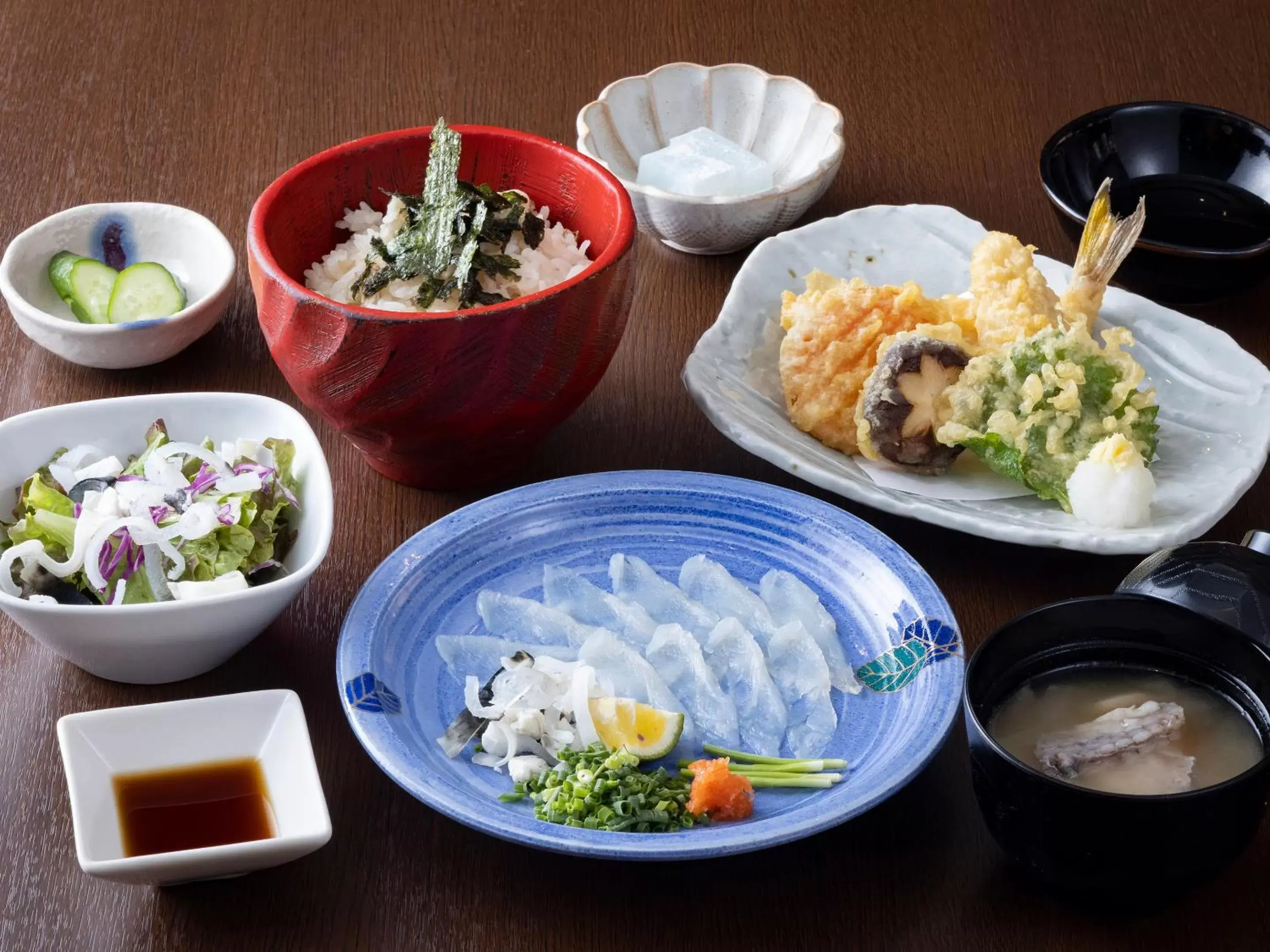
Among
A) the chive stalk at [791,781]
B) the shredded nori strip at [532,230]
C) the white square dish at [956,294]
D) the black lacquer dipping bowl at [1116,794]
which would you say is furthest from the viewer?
the shredded nori strip at [532,230]

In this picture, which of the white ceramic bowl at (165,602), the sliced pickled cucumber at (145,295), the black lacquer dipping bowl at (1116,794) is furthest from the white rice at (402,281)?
the black lacquer dipping bowl at (1116,794)

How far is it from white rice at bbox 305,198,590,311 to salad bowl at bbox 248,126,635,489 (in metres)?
0.03

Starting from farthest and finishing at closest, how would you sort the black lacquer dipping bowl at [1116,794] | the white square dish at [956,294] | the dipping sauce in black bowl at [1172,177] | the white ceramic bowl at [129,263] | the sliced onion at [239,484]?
the dipping sauce in black bowl at [1172,177]
the white ceramic bowl at [129,263]
the white square dish at [956,294]
the sliced onion at [239,484]
the black lacquer dipping bowl at [1116,794]

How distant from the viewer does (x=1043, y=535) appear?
181cm

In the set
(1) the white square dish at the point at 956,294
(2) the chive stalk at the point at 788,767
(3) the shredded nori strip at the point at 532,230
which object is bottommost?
(2) the chive stalk at the point at 788,767

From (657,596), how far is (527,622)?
0.18m

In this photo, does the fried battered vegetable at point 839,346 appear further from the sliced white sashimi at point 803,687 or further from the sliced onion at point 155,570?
Answer: the sliced onion at point 155,570

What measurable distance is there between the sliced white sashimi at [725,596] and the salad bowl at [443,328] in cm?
31

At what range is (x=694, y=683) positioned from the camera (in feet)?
5.43

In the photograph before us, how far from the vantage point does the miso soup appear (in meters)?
1.35

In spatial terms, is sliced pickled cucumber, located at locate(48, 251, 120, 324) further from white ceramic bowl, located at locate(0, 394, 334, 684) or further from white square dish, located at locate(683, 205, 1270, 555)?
white square dish, located at locate(683, 205, 1270, 555)

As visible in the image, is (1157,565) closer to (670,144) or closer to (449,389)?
(449,389)

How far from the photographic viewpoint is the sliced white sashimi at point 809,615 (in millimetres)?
1686

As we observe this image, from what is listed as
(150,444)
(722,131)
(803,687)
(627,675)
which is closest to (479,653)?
(627,675)
